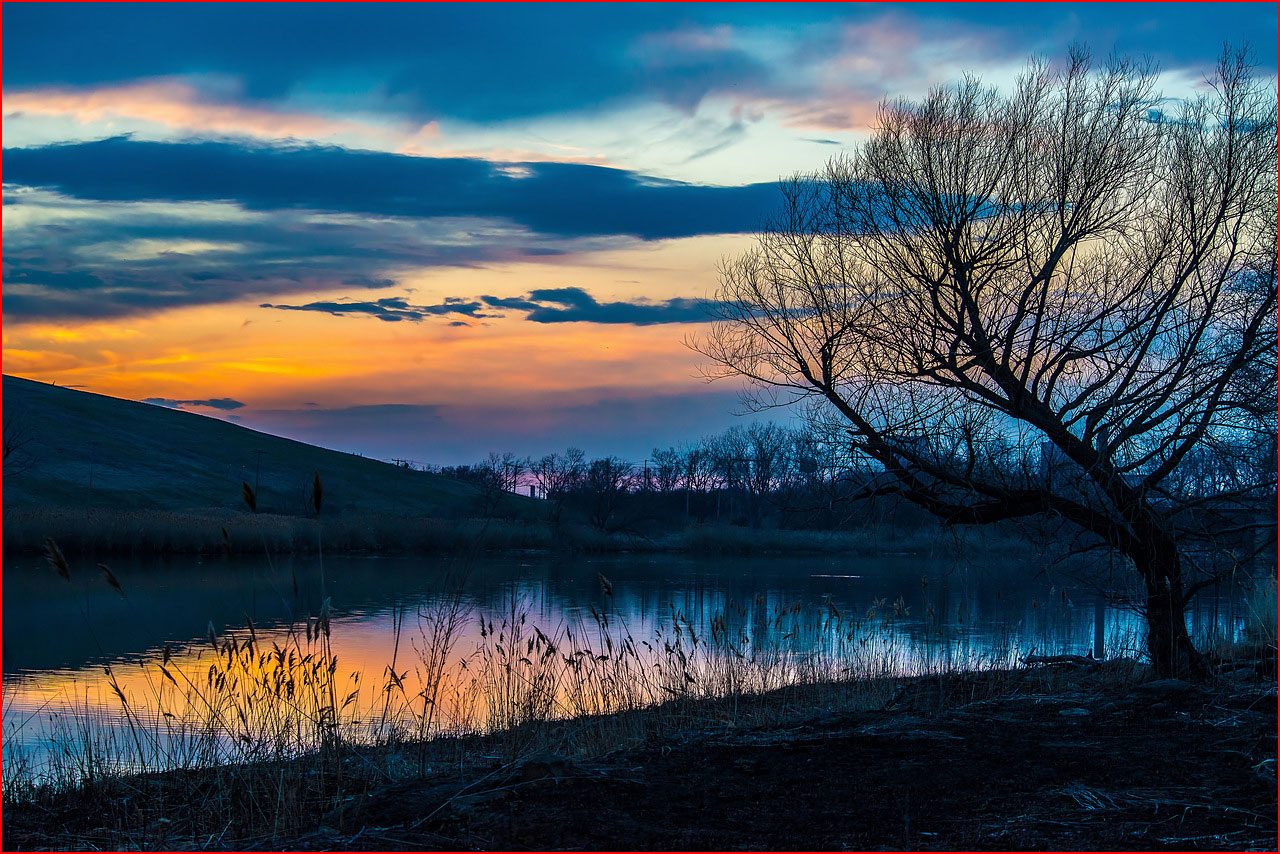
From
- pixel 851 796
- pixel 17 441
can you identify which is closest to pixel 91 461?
pixel 17 441

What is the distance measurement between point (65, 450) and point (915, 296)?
78.6 meters

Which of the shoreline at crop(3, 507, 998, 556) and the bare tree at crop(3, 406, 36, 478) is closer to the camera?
the shoreline at crop(3, 507, 998, 556)

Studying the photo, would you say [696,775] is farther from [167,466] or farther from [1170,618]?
[167,466]

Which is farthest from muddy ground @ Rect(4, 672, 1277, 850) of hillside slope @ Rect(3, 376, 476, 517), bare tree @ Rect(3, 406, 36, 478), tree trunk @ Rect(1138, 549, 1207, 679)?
hillside slope @ Rect(3, 376, 476, 517)

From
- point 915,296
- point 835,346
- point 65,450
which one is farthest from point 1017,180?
point 65,450

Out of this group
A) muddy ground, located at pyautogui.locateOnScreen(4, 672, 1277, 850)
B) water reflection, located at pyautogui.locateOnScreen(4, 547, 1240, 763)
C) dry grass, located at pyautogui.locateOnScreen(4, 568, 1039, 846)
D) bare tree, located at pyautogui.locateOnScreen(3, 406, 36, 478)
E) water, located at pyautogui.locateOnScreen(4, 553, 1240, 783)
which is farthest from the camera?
bare tree, located at pyautogui.locateOnScreen(3, 406, 36, 478)

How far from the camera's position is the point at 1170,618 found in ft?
33.1

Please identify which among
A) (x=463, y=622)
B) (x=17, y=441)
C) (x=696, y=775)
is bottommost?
(x=696, y=775)

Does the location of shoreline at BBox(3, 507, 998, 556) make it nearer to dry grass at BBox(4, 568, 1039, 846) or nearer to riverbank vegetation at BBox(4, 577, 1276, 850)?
dry grass at BBox(4, 568, 1039, 846)

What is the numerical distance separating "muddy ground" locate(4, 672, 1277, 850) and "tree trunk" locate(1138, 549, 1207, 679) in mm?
2154

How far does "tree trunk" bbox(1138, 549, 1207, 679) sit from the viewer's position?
9992 mm

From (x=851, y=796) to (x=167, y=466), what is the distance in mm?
82391

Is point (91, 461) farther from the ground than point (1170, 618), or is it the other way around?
point (91, 461)

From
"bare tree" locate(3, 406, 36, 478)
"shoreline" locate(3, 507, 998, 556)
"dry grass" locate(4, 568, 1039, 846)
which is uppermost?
"bare tree" locate(3, 406, 36, 478)
